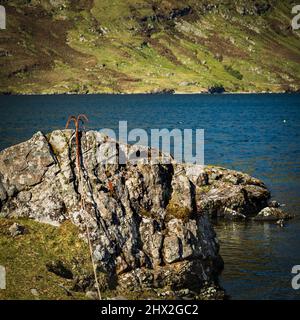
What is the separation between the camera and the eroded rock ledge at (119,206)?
78.7ft

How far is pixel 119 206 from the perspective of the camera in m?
24.9

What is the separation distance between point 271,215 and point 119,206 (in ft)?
77.2

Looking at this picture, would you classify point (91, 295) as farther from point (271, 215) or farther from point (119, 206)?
point (271, 215)

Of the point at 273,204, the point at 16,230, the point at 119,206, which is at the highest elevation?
the point at 119,206

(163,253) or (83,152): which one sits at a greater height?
(83,152)

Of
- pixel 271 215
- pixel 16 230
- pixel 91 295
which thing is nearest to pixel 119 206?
pixel 16 230

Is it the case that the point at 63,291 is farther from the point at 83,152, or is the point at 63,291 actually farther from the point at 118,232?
the point at 83,152

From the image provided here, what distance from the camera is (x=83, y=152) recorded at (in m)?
25.4

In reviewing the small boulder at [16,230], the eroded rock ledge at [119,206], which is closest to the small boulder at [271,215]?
the eroded rock ledge at [119,206]

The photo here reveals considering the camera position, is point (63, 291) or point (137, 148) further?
point (137, 148)

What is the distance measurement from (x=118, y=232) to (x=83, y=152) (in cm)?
396

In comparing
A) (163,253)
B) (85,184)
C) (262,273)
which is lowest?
(262,273)

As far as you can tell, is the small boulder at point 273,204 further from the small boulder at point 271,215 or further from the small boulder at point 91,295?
the small boulder at point 91,295

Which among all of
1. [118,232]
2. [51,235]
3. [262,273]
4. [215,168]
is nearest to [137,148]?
[118,232]
